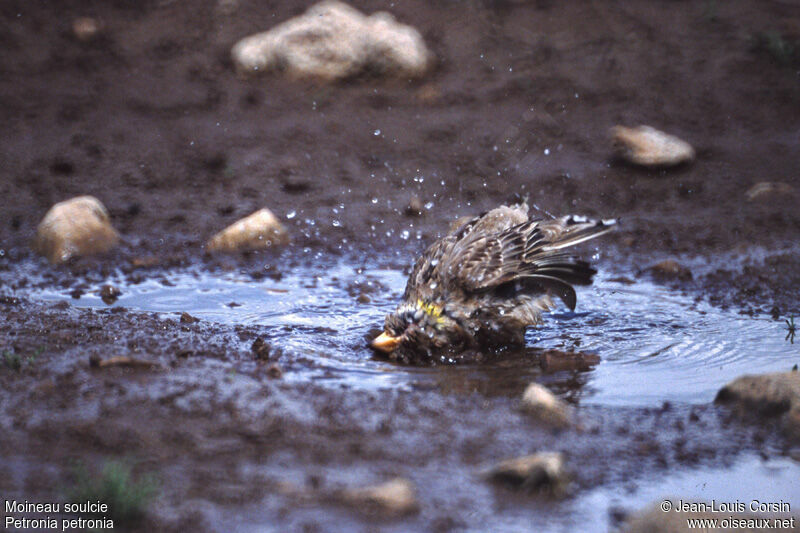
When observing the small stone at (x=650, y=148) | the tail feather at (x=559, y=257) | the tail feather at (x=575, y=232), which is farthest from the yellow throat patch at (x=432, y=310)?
the small stone at (x=650, y=148)

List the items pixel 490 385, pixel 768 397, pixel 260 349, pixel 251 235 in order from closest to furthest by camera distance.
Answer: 1. pixel 768 397
2. pixel 490 385
3. pixel 260 349
4. pixel 251 235

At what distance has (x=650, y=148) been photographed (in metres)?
10.6

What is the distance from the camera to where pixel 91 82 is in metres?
12.0

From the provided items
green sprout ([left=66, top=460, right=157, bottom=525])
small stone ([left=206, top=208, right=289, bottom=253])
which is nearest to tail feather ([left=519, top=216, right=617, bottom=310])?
small stone ([left=206, top=208, right=289, bottom=253])

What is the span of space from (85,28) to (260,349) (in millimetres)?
7968

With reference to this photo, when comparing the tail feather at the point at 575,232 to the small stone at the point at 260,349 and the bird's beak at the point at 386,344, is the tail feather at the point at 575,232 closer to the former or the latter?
the bird's beak at the point at 386,344

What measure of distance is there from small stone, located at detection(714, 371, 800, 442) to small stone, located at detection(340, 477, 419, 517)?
2.17m

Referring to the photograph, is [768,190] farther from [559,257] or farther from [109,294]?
[109,294]

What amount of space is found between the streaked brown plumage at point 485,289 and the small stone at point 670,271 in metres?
1.59

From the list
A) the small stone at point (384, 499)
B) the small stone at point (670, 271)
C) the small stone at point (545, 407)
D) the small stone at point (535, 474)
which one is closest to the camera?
the small stone at point (384, 499)

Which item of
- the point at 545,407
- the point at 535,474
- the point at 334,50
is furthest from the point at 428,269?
the point at 334,50

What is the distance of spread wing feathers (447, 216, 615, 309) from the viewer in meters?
6.95

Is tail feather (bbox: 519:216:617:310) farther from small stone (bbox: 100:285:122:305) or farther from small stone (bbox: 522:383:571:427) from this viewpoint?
small stone (bbox: 100:285:122:305)

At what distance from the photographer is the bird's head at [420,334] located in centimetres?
659
